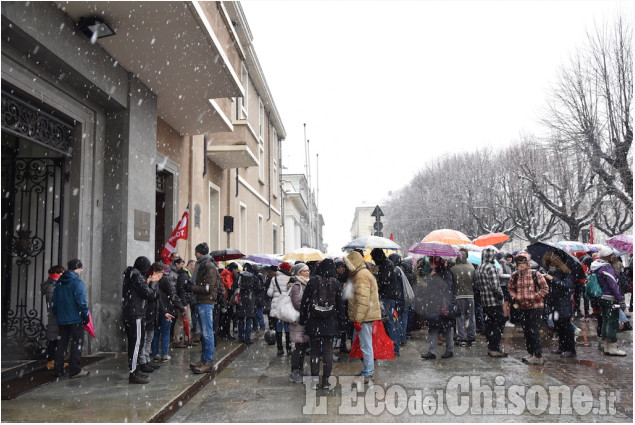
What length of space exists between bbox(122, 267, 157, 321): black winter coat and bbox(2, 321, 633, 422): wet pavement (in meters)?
0.85

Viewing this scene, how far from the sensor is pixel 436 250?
9492mm

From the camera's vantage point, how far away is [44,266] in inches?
334

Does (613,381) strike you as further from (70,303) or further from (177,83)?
(177,83)

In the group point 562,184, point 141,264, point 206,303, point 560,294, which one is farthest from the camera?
point 562,184

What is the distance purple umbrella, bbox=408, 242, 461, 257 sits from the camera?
9429 mm

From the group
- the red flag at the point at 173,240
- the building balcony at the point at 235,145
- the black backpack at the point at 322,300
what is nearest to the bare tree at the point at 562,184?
the building balcony at the point at 235,145

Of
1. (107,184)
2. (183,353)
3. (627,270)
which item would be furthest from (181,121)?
(627,270)

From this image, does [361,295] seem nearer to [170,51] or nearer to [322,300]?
[322,300]

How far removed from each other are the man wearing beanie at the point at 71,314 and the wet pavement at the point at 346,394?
330 millimetres

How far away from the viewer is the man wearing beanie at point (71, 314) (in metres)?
6.86

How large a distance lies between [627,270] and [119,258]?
42.4 feet

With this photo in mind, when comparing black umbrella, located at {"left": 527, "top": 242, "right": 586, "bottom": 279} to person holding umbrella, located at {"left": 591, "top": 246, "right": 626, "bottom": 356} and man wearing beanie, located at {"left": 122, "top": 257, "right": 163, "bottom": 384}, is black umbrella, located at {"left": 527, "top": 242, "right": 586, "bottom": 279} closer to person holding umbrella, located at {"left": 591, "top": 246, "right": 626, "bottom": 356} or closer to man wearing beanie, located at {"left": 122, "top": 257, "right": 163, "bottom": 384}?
person holding umbrella, located at {"left": 591, "top": 246, "right": 626, "bottom": 356}

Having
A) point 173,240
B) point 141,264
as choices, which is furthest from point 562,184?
point 141,264

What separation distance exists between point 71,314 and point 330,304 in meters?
3.39
